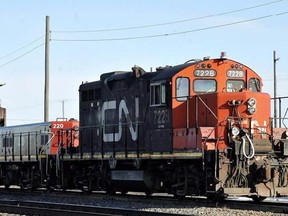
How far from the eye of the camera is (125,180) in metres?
20.0

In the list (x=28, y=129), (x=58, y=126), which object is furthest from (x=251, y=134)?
(x=28, y=129)

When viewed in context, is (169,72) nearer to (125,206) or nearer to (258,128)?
(258,128)

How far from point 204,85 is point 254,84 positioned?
1.63m

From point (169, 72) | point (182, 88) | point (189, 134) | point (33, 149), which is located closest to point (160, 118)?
point (182, 88)

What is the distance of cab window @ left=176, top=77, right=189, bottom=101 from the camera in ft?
57.8

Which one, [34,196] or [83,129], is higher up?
[83,129]

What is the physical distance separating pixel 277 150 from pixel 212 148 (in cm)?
188

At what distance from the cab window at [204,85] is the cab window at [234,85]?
44 cm

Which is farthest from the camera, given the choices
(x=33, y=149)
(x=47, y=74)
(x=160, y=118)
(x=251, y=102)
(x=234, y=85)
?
(x=47, y=74)

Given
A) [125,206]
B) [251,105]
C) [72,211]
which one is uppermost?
[251,105]

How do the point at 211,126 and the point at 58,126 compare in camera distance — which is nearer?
the point at 211,126

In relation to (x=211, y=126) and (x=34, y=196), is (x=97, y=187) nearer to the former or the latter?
(x=34, y=196)

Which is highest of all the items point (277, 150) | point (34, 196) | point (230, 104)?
point (230, 104)

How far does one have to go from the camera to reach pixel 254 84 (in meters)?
18.4
